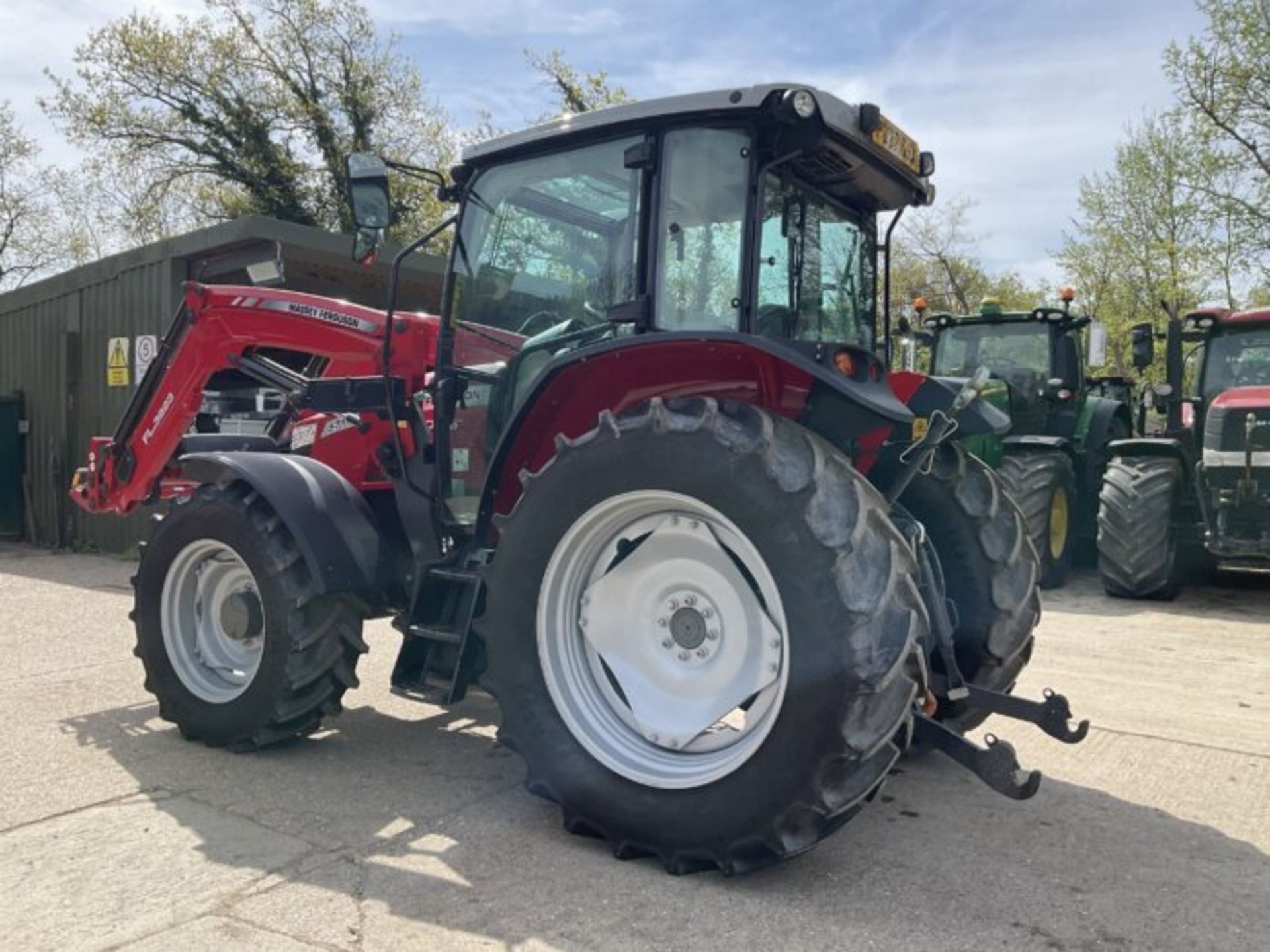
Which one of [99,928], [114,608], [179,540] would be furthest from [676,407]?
[114,608]

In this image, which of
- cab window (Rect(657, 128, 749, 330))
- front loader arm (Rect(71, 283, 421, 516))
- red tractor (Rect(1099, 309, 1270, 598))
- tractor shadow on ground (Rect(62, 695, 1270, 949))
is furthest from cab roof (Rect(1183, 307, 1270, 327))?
front loader arm (Rect(71, 283, 421, 516))

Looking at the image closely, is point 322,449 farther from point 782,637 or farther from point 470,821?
point 782,637

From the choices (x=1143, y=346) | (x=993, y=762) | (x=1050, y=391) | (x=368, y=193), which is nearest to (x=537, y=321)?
(x=368, y=193)

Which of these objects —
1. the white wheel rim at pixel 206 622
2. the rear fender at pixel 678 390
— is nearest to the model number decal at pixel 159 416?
the white wheel rim at pixel 206 622

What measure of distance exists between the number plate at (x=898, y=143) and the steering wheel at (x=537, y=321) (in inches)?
53.4

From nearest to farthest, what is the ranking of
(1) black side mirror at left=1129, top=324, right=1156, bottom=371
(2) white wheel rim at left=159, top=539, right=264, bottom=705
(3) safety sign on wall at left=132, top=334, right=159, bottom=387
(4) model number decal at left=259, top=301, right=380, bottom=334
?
(2) white wheel rim at left=159, top=539, right=264, bottom=705, (4) model number decal at left=259, top=301, right=380, bottom=334, (1) black side mirror at left=1129, top=324, right=1156, bottom=371, (3) safety sign on wall at left=132, top=334, right=159, bottom=387

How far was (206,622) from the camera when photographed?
4559 millimetres

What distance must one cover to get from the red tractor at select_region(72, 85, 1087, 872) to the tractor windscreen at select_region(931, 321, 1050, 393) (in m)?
6.78

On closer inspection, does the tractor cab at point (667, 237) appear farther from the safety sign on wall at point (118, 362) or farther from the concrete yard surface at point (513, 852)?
the safety sign on wall at point (118, 362)

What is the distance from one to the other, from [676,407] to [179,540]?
8.23ft

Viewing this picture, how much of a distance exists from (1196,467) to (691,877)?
23.8 feet

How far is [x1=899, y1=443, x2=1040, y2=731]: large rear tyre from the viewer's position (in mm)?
4102

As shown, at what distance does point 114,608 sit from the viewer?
8086mm

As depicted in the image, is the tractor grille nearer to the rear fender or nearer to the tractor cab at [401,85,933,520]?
the tractor cab at [401,85,933,520]
